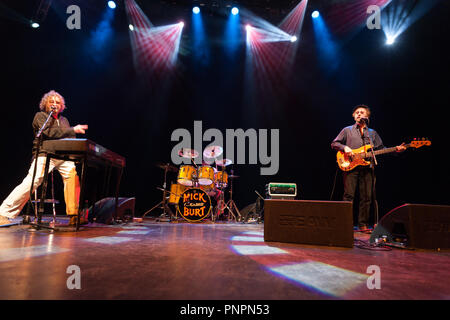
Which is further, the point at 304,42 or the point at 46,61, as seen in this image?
the point at 304,42

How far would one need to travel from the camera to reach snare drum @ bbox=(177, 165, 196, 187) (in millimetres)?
5695

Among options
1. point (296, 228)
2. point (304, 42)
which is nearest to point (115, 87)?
point (304, 42)

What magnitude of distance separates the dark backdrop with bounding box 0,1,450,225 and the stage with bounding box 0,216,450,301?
451cm

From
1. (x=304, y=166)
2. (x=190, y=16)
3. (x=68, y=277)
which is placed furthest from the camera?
(x=190, y=16)

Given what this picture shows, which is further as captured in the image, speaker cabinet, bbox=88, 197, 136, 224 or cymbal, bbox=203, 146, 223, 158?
cymbal, bbox=203, 146, 223, 158

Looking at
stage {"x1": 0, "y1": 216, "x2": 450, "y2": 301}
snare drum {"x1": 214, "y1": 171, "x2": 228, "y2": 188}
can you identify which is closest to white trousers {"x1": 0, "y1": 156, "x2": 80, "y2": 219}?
stage {"x1": 0, "y1": 216, "x2": 450, "y2": 301}

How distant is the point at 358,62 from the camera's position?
656 centimetres

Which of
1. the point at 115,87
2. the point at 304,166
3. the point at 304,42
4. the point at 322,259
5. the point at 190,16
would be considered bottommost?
the point at 322,259

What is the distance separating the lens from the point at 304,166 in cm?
689

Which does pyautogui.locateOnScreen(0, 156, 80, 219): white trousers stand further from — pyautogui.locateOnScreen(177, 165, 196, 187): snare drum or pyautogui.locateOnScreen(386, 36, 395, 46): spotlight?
pyautogui.locateOnScreen(386, 36, 395, 46): spotlight

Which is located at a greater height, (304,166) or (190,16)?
(190,16)

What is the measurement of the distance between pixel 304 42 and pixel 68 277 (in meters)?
7.99

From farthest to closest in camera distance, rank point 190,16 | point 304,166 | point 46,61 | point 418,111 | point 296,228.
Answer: point 190,16 → point 304,166 → point 46,61 → point 418,111 → point 296,228
